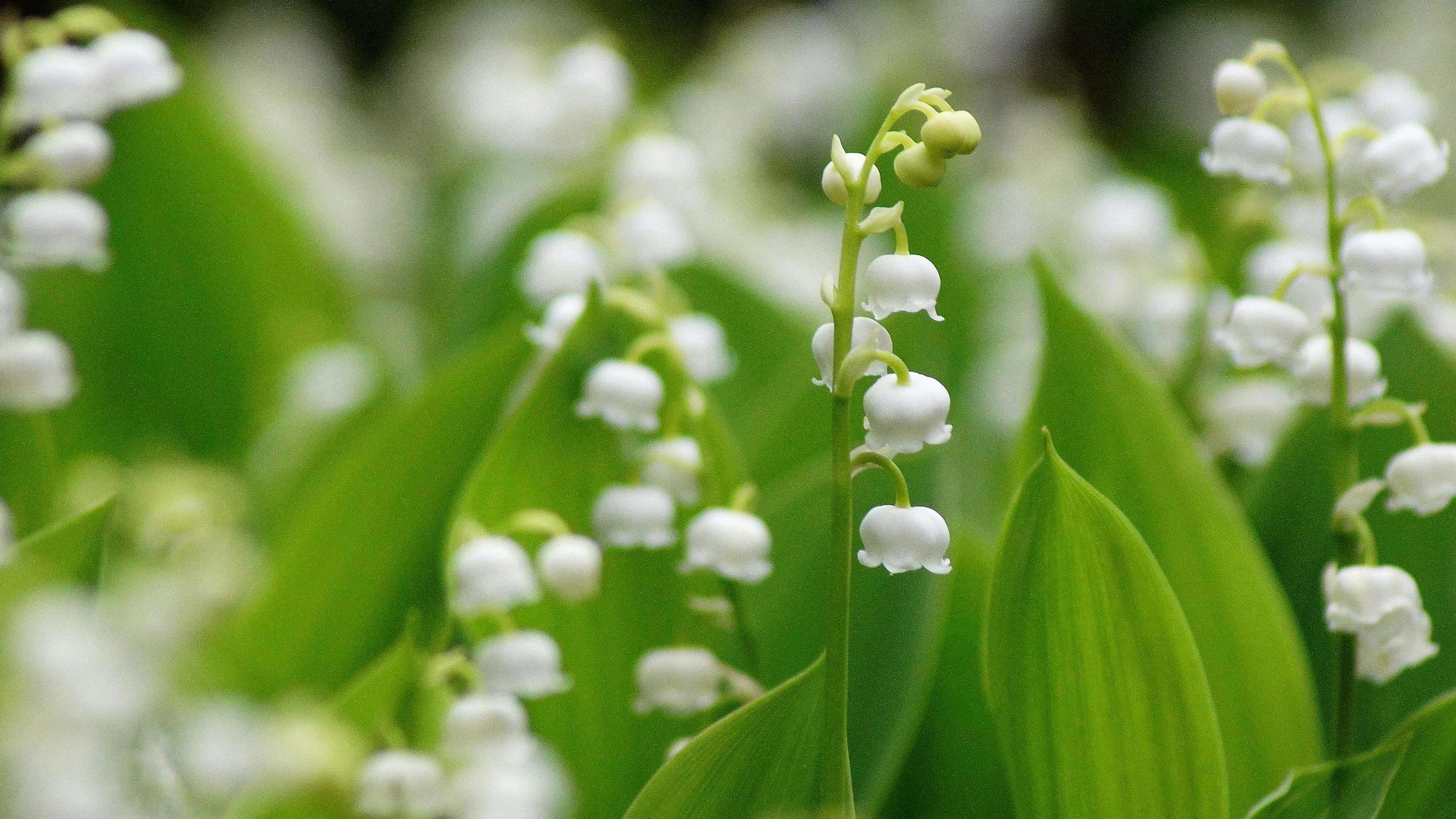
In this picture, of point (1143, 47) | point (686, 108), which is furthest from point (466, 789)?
point (1143, 47)

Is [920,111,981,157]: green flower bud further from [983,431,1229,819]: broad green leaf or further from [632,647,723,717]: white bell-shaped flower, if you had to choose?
[632,647,723,717]: white bell-shaped flower

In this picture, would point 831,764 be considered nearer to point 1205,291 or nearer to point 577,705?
point 577,705

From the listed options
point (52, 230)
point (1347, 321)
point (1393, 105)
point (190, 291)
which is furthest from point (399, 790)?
point (190, 291)

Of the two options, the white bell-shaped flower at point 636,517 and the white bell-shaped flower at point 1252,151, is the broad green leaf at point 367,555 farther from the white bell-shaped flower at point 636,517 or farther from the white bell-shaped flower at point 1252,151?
the white bell-shaped flower at point 1252,151

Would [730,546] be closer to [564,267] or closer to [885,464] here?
[885,464]

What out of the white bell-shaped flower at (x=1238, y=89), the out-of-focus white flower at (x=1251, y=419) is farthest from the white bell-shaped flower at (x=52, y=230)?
the out-of-focus white flower at (x=1251, y=419)

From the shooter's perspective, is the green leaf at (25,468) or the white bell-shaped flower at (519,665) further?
the green leaf at (25,468)

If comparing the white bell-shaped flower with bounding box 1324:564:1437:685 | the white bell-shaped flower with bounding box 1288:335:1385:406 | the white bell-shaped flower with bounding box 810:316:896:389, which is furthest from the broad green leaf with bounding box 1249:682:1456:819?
the white bell-shaped flower with bounding box 810:316:896:389
